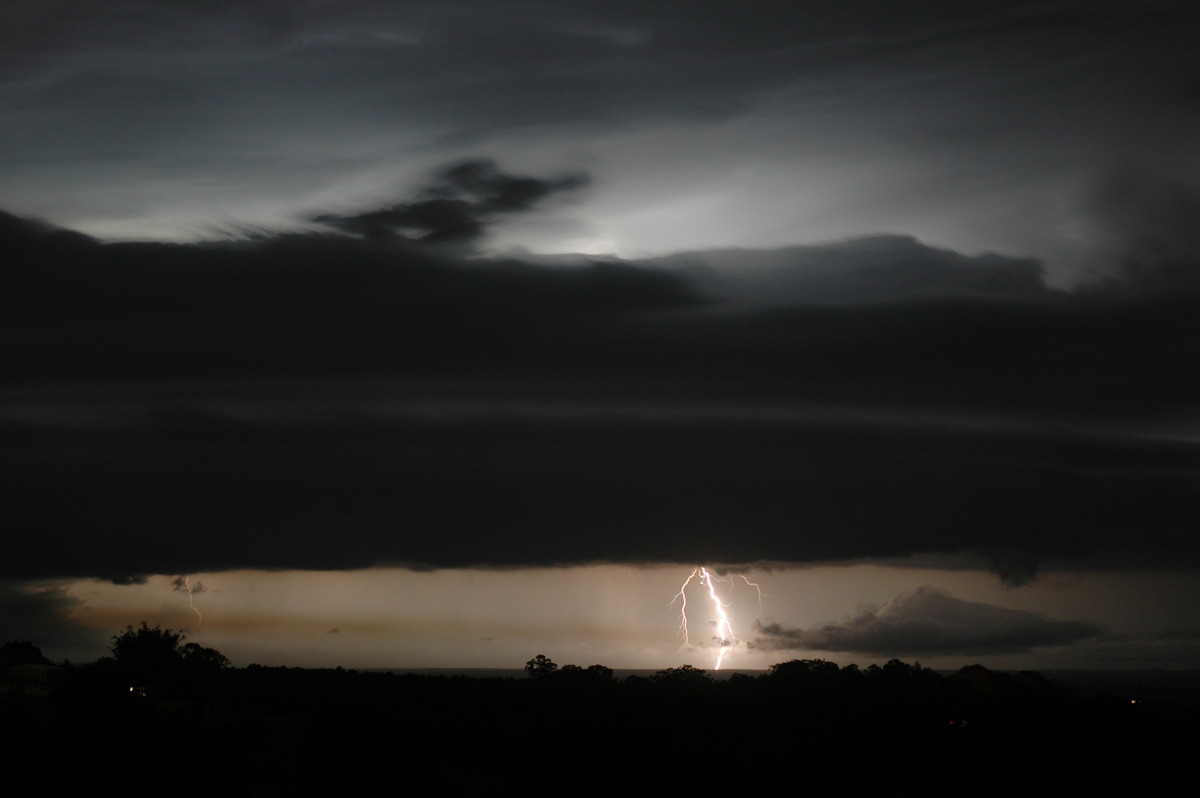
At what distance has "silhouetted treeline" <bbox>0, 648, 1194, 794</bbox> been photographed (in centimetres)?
6944

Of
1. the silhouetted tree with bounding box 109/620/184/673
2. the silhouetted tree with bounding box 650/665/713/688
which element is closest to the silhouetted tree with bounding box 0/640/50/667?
the silhouetted tree with bounding box 109/620/184/673

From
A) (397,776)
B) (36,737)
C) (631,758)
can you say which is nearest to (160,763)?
(36,737)

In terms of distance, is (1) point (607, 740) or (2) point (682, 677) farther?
(2) point (682, 677)

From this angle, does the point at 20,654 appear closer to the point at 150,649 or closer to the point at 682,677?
the point at 150,649

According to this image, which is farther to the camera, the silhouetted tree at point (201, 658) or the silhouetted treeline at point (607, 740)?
the silhouetted tree at point (201, 658)

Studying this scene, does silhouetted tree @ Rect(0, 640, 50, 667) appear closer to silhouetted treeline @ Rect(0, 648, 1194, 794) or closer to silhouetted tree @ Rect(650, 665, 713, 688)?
silhouetted treeline @ Rect(0, 648, 1194, 794)

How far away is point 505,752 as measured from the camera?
254ft

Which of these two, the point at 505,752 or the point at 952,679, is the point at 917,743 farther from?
the point at 952,679

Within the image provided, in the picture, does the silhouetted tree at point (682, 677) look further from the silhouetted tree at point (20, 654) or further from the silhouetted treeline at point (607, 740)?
the silhouetted tree at point (20, 654)

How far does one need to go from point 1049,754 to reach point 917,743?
8643mm

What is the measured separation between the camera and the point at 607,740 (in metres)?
78.7

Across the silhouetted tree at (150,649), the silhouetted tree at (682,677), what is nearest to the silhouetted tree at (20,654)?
the silhouetted tree at (150,649)

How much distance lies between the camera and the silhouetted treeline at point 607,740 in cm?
6944

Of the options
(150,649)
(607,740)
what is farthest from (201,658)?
(607,740)
